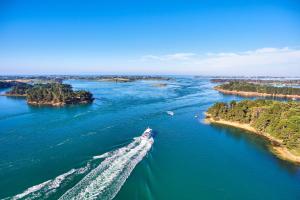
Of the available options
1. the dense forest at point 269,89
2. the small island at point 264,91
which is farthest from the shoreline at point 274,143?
the dense forest at point 269,89

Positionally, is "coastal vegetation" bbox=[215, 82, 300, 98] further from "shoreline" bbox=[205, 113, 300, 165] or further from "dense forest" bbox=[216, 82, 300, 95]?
"shoreline" bbox=[205, 113, 300, 165]

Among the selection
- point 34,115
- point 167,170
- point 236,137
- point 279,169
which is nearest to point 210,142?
point 236,137

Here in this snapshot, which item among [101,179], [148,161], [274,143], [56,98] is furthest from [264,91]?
[101,179]

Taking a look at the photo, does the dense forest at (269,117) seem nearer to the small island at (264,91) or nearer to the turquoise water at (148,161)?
the turquoise water at (148,161)

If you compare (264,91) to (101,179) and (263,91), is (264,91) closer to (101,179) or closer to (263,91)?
(263,91)

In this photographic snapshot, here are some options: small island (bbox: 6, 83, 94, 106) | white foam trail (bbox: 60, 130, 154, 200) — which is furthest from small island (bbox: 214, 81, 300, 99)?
white foam trail (bbox: 60, 130, 154, 200)

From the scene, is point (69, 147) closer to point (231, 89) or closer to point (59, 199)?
point (59, 199)
